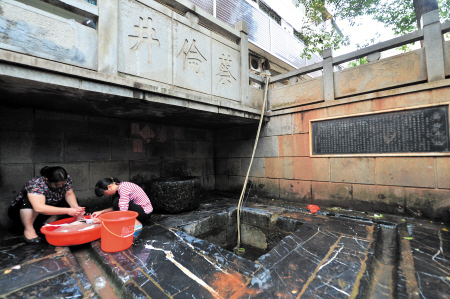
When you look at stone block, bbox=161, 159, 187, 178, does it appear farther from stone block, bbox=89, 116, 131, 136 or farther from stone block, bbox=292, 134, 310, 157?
stone block, bbox=292, 134, 310, 157

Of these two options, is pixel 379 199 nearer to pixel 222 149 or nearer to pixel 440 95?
pixel 440 95

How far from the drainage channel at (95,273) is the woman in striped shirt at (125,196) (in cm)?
63

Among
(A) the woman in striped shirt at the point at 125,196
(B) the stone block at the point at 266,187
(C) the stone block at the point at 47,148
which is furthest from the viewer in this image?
(B) the stone block at the point at 266,187

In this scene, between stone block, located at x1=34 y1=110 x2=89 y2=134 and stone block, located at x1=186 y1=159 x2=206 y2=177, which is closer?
stone block, located at x1=34 y1=110 x2=89 y2=134

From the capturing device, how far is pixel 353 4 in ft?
24.8

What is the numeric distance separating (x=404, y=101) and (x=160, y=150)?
6.83m

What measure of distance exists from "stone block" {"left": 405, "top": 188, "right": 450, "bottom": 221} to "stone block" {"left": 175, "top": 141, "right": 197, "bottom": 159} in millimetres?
6359

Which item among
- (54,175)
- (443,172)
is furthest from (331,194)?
(54,175)

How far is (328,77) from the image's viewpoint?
206 inches

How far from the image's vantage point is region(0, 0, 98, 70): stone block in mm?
2711

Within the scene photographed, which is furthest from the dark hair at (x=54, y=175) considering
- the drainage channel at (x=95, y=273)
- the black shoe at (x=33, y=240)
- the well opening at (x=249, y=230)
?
the well opening at (x=249, y=230)

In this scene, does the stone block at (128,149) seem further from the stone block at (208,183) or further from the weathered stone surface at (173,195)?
the stone block at (208,183)

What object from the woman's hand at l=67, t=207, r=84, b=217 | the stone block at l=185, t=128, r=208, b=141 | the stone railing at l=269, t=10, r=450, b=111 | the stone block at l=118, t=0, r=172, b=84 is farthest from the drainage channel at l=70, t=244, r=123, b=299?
the stone railing at l=269, t=10, r=450, b=111

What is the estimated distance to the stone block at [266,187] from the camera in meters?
6.25
